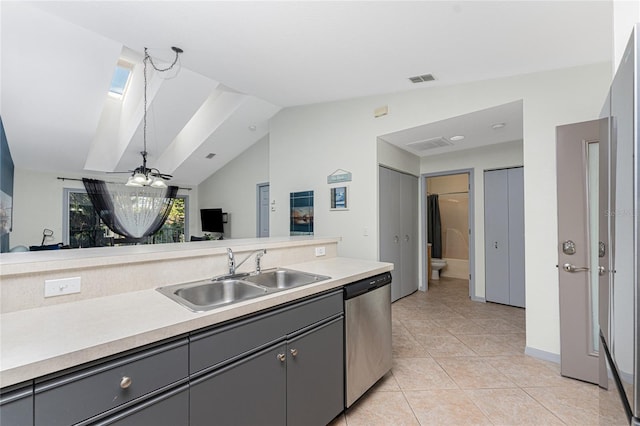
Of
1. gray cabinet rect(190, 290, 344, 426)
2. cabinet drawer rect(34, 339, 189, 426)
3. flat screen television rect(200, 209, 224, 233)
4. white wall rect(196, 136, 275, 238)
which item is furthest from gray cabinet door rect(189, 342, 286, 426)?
flat screen television rect(200, 209, 224, 233)

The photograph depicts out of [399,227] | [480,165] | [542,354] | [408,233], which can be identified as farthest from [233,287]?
[480,165]

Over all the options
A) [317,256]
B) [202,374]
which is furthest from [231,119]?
[202,374]

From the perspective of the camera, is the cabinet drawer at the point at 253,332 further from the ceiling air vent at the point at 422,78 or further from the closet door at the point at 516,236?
the closet door at the point at 516,236

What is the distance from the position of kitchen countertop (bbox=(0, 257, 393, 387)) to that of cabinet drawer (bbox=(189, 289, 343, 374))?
55mm

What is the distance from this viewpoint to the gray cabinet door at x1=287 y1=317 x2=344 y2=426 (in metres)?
1.55

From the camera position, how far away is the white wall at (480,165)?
4266 millimetres

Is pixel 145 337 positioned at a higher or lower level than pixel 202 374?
higher

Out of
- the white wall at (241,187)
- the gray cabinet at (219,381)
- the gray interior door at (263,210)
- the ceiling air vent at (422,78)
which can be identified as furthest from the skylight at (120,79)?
the gray cabinet at (219,381)

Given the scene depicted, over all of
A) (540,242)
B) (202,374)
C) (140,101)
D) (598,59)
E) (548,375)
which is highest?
(140,101)

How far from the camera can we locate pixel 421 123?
3.52m

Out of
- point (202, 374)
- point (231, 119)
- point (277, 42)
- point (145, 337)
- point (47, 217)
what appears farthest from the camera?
point (47, 217)

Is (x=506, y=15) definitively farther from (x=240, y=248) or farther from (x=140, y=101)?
(x=140, y=101)

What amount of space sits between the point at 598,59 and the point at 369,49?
6.35ft

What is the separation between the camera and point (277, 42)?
2.54m
